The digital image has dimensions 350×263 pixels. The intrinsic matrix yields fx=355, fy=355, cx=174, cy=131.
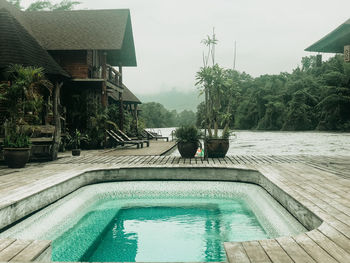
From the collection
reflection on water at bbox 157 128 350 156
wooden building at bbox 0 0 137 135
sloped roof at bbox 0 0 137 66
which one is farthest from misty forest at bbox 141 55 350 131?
wooden building at bbox 0 0 137 135

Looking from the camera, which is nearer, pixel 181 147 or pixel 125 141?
pixel 181 147

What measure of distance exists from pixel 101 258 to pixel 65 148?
1073 cm

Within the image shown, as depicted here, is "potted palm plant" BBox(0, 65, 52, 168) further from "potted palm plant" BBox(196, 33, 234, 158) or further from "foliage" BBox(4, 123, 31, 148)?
"potted palm plant" BBox(196, 33, 234, 158)

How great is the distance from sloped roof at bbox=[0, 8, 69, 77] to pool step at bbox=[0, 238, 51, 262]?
9.18 m

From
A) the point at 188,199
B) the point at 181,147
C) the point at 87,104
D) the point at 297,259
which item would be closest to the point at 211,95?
the point at 181,147

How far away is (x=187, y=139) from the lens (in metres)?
10.1

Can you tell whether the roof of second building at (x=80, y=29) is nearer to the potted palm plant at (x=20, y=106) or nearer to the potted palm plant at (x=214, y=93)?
the potted palm plant at (x=214, y=93)

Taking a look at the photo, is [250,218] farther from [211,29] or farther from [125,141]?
[125,141]

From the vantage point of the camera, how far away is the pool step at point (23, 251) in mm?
2631

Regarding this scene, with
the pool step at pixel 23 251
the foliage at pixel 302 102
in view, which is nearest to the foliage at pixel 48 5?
the foliage at pixel 302 102

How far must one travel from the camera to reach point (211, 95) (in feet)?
34.3

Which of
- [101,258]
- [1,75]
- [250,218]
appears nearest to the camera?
[101,258]

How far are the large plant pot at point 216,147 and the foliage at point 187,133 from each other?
43cm

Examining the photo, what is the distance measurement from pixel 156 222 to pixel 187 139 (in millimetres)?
4509
